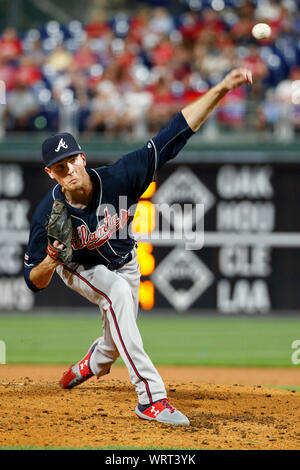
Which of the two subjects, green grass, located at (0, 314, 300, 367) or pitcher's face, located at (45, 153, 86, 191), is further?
green grass, located at (0, 314, 300, 367)

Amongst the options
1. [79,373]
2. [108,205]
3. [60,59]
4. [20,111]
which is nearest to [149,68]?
[60,59]

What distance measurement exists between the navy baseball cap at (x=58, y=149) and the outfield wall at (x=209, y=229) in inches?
231

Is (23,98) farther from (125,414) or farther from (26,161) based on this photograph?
(125,414)

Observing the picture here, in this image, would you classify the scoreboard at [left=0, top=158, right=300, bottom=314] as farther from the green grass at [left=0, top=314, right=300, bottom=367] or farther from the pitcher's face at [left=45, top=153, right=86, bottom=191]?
the pitcher's face at [left=45, top=153, right=86, bottom=191]

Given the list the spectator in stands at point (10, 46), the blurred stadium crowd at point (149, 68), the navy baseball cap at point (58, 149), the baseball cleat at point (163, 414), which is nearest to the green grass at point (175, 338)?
the blurred stadium crowd at point (149, 68)

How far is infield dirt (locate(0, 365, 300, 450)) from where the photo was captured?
3939 mm

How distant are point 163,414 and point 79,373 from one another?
1103 mm

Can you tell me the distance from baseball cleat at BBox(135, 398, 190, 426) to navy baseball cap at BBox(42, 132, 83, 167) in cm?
152

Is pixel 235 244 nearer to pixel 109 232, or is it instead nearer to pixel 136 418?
pixel 109 232

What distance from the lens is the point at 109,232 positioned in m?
4.65

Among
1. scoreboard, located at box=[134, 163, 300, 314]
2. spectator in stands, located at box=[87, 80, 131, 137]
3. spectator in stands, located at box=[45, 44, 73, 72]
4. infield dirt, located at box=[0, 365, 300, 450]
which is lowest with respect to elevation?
infield dirt, located at box=[0, 365, 300, 450]

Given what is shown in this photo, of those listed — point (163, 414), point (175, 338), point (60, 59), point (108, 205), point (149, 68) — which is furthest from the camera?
point (60, 59)

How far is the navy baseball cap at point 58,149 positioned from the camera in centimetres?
441

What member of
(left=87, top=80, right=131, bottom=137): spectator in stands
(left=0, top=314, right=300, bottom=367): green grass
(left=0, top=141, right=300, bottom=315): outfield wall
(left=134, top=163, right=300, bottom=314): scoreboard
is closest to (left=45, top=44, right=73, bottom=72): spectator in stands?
(left=87, top=80, right=131, bottom=137): spectator in stands
